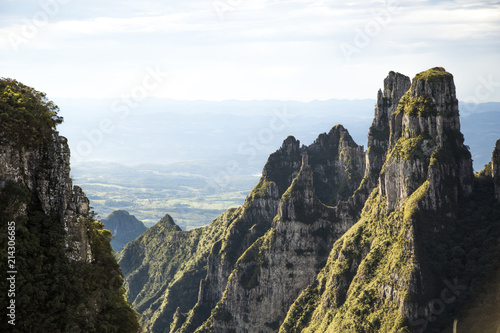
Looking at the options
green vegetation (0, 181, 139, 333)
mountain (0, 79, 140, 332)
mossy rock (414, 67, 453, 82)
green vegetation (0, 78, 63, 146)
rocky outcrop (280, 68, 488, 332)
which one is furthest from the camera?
mossy rock (414, 67, 453, 82)

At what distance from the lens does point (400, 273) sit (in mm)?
159000

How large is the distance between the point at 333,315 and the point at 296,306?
22.4 metres

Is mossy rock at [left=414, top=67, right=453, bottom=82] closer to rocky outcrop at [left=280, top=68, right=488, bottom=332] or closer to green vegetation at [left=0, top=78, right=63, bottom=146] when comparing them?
rocky outcrop at [left=280, top=68, right=488, bottom=332]

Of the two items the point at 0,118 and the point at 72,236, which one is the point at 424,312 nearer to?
the point at 72,236

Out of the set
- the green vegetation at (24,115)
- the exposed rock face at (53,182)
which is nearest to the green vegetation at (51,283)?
the exposed rock face at (53,182)

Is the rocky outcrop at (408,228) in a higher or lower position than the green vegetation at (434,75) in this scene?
lower

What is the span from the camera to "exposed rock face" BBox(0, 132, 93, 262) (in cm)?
7450

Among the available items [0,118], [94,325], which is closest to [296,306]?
[94,325]

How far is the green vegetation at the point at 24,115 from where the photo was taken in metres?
75.1

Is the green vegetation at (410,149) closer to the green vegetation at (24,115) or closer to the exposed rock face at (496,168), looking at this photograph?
the exposed rock face at (496,168)

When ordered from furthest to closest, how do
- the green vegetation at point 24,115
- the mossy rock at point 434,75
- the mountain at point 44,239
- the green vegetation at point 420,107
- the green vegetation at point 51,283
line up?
1. the mossy rock at point 434,75
2. the green vegetation at point 420,107
3. the green vegetation at point 24,115
4. the mountain at point 44,239
5. the green vegetation at point 51,283

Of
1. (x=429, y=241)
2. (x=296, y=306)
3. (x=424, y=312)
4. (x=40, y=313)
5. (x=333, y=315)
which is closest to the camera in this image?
(x=40, y=313)

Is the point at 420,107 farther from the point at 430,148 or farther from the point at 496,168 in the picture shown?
the point at 496,168

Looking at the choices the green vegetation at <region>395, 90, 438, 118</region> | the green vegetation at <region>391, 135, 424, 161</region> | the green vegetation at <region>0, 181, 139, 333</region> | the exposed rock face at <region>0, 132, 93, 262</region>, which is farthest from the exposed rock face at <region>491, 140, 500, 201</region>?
the exposed rock face at <region>0, 132, 93, 262</region>
